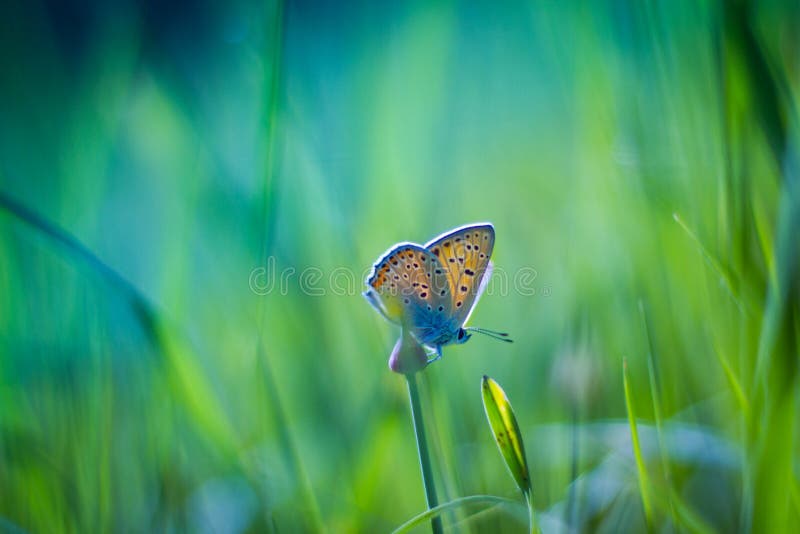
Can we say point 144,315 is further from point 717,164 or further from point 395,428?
point 717,164

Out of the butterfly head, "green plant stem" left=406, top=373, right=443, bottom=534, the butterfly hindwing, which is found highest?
the butterfly hindwing

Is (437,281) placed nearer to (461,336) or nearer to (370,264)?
(461,336)

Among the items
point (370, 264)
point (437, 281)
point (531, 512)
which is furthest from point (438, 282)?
point (531, 512)

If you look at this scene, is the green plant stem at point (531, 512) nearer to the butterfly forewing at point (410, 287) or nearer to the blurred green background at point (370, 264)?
the blurred green background at point (370, 264)

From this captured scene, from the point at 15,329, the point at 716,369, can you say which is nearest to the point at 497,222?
the point at 716,369

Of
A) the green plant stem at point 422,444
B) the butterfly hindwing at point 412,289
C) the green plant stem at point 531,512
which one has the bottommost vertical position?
the green plant stem at point 531,512

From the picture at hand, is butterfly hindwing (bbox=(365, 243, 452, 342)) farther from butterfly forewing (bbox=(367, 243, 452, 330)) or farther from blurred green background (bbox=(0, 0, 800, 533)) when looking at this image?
blurred green background (bbox=(0, 0, 800, 533))

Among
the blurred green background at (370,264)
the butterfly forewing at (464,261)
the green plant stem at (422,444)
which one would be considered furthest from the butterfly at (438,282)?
the green plant stem at (422,444)

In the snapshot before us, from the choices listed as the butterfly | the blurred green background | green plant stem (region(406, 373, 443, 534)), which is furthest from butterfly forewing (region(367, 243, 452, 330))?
green plant stem (region(406, 373, 443, 534))
